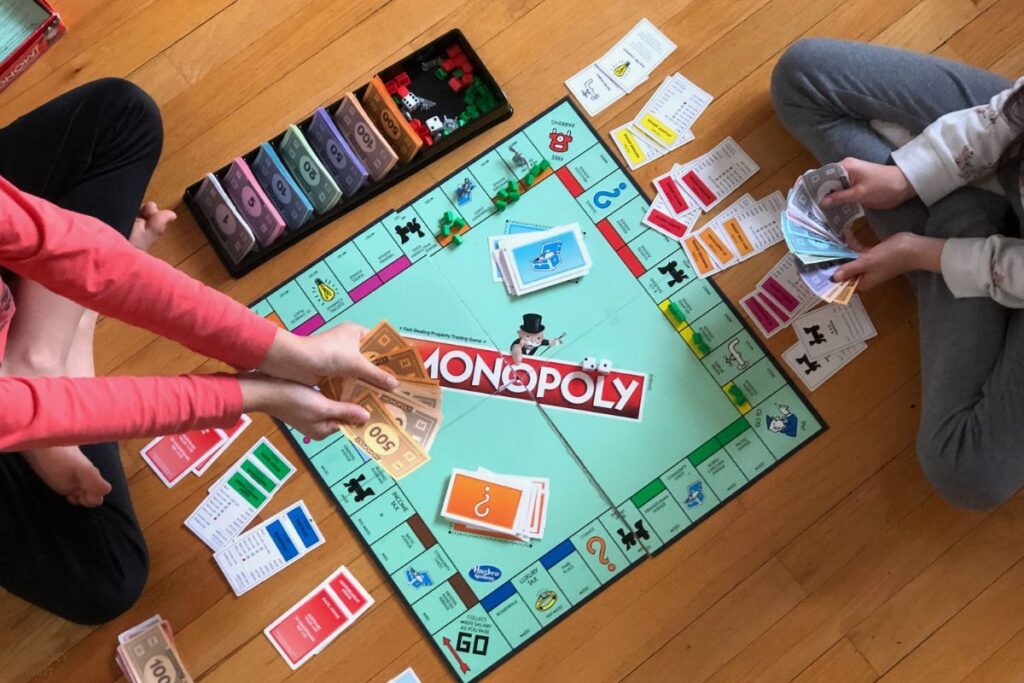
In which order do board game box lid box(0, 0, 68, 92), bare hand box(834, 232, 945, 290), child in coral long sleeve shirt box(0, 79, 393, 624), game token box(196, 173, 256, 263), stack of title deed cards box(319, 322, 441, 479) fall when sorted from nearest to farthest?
child in coral long sleeve shirt box(0, 79, 393, 624) → stack of title deed cards box(319, 322, 441, 479) → bare hand box(834, 232, 945, 290) → game token box(196, 173, 256, 263) → board game box lid box(0, 0, 68, 92)

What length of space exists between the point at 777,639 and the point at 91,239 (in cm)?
129

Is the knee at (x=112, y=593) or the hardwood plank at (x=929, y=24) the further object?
the hardwood plank at (x=929, y=24)

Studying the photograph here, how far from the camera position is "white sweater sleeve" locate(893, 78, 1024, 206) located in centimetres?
155

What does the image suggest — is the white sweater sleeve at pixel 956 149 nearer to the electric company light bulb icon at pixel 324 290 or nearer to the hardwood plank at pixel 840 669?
the hardwood plank at pixel 840 669

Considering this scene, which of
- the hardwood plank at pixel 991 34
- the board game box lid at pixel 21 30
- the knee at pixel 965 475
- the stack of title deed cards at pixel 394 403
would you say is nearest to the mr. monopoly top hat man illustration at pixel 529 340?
the stack of title deed cards at pixel 394 403

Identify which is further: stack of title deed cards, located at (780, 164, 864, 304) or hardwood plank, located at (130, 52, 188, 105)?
hardwood plank, located at (130, 52, 188, 105)

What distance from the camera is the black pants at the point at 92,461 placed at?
59.6 inches

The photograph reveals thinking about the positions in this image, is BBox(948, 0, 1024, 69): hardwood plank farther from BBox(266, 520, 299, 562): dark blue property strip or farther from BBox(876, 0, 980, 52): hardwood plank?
BBox(266, 520, 299, 562): dark blue property strip

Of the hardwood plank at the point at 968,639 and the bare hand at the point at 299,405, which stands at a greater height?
the bare hand at the point at 299,405

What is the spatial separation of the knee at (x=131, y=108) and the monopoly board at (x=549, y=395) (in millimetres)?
364

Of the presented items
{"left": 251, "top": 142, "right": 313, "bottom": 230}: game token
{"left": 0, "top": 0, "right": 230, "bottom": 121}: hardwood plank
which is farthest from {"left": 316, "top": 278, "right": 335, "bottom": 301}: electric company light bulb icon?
{"left": 0, "top": 0, "right": 230, "bottom": 121}: hardwood plank

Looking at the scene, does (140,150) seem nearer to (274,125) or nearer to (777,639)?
(274,125)

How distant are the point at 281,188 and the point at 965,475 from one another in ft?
4.30

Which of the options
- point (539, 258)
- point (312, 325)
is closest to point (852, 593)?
point (539, 258)
